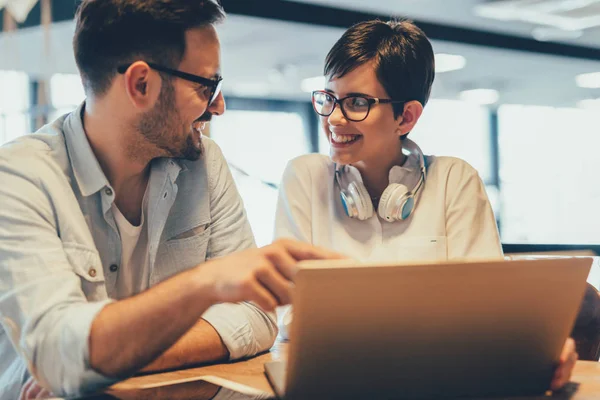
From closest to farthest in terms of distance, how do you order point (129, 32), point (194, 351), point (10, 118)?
1. point (194, 351)
2. point (129, 32)
3. point (10, 118)

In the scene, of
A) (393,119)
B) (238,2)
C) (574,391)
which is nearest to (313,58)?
(238,2)

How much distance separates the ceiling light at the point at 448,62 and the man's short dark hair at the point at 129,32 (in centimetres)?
664

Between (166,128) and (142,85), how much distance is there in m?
0.10

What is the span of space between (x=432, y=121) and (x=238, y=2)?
6.39m

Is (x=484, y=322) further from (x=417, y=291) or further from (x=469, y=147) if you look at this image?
(x=469, y=147)

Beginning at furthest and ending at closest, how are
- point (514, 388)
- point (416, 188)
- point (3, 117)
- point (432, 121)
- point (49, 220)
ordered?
point (432, 121) < point (3, 117) < point (416, 188) < point (49, 220) < point (514, 388)

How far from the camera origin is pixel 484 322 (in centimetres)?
81

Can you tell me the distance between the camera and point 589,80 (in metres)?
9.23

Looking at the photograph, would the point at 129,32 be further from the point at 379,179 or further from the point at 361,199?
the point at 379,179

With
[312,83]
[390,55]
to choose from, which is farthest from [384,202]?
[312,83]

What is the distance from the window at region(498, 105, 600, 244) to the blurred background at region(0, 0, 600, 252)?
0.7 inches

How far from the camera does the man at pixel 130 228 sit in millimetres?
938

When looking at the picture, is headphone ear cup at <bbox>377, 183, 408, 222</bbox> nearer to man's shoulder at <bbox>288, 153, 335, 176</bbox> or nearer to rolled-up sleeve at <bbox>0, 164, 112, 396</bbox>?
man's shoulder at <bbox>288, 153, 335, 176</bbox>

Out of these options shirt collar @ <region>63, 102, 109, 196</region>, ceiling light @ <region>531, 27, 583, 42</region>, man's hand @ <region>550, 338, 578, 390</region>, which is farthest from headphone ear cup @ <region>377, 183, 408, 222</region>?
ceiling light @ <region>531, 27, 583, 42</region>
